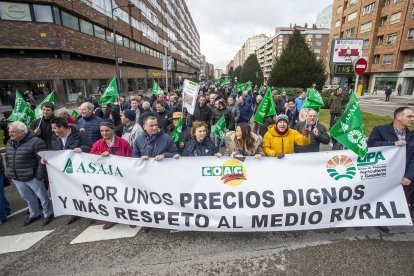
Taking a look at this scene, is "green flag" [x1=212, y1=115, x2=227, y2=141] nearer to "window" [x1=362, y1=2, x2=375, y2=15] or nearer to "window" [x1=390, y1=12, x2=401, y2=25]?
"window" [x1=390, y1=12, x2=401, y2=25]

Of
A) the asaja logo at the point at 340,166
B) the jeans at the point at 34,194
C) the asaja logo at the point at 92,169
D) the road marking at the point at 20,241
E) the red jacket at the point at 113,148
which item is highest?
the red jacket at the point at 113,148

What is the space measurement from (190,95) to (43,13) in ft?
55.6

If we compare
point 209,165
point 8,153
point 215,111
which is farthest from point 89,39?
point 209,165

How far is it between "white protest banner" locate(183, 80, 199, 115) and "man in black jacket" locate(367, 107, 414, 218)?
3.49m

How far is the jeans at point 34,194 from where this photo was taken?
3.53m

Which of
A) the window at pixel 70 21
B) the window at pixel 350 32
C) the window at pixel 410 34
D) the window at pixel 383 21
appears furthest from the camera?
the window at pixel 350 32

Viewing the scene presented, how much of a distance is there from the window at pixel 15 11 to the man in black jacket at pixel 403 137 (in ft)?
67.9

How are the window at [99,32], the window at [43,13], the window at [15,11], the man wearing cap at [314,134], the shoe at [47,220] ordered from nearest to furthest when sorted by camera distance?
the shoe at [47,220], the man wearing cap at [314,134], the window at [15,11], the window at [43,13], the window at [99,32]

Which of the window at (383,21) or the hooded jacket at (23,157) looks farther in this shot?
the window at (383,21)

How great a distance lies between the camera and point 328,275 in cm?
247

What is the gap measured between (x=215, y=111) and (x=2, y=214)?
5311mm

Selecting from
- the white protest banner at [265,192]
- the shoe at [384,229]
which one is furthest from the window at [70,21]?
the shoe at [384,229]

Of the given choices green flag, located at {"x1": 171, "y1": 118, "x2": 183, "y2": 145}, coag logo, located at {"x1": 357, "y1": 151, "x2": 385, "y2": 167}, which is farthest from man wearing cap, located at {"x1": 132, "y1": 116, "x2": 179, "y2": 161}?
coag logo, located at {"x1": 357, "y1": 151, "x2": 385, "y2": 167}

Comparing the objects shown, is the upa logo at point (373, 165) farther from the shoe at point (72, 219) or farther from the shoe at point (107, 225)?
the shoe at point (72, 219)
